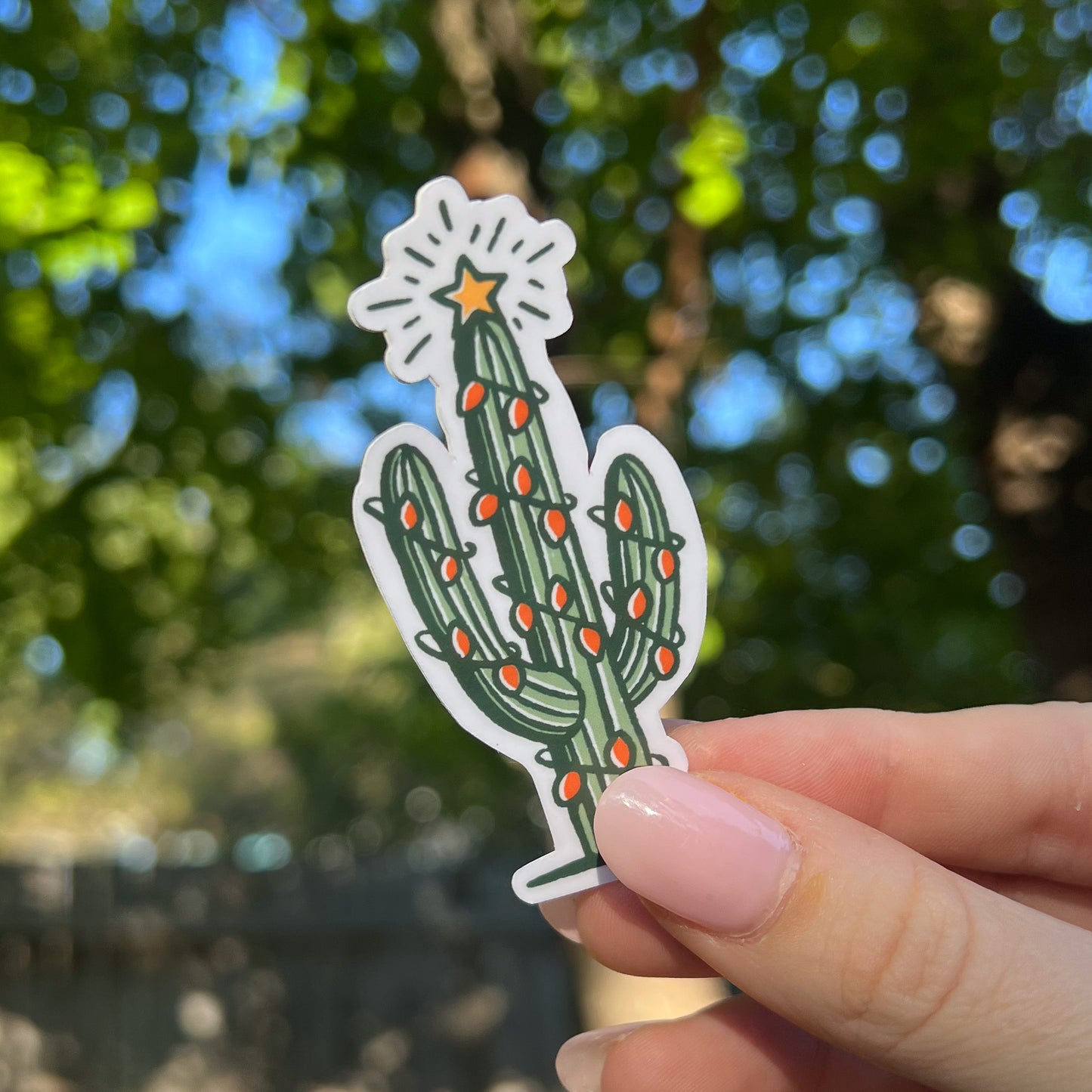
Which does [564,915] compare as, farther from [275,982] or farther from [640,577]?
[275,982]

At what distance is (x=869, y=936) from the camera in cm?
117

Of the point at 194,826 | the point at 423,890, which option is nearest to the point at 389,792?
the point at 194,826

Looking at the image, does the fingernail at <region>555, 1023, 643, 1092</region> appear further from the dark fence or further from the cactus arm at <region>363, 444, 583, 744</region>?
the dark fence

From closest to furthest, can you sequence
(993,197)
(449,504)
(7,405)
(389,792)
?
(449,504)
(7,405)
(993,197)
(389,792)

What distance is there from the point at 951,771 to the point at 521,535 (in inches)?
35.3

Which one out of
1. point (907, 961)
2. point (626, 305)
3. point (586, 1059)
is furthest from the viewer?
point (626, 305)

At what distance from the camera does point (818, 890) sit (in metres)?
1.19

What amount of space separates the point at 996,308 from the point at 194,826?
33483mm

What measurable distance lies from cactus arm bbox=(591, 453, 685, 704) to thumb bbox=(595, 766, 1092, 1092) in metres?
0.22

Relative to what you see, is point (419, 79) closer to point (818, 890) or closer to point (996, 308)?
point (996, 308)

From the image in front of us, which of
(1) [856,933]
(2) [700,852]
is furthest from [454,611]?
(1) [856,933]

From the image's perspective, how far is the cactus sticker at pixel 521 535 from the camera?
1.36 meters

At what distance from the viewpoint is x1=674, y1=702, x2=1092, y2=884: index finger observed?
5.56 ft

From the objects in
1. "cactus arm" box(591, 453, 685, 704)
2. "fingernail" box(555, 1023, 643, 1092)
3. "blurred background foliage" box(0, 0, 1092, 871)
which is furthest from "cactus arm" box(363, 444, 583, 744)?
"blurred background foliage" box(0, 0, 1092, 871)
